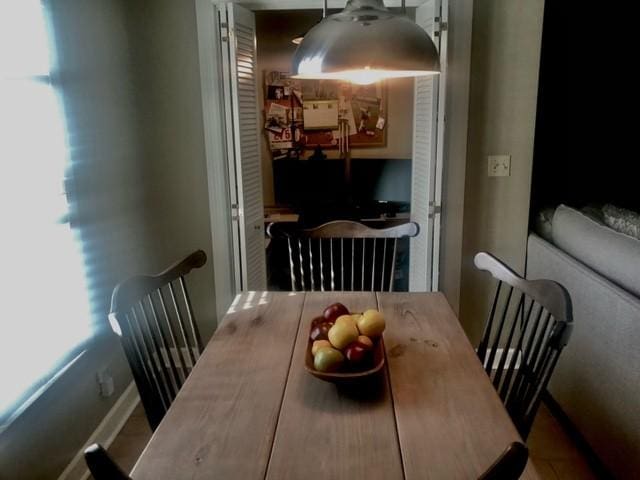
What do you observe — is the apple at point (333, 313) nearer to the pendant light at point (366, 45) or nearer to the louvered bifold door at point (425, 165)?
the pendant light at point (366, 45)

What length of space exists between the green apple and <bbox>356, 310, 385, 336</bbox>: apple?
0.18 ft

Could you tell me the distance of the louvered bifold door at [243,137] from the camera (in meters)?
2.66

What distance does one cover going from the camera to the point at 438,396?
1.35 metres

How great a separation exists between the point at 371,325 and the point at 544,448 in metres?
1.47

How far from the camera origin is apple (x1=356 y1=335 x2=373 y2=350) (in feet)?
4.46

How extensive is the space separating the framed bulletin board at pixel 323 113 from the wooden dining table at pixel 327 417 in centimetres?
347

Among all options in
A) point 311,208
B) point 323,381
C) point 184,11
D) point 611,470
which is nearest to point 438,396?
point 323,381

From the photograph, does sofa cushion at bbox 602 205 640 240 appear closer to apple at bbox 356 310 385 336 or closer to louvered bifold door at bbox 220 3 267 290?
apple at bbox 356 310 385 336

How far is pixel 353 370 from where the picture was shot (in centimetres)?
133

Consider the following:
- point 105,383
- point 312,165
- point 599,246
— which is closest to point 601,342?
point 599,246

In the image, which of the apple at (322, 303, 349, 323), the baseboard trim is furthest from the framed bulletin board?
the apple at (322, 303, 349, 323)

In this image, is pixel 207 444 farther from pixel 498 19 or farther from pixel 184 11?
pixel 498 19

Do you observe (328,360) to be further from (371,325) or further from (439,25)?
(439,25)

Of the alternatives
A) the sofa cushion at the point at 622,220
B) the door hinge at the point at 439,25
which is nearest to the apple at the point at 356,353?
the sofa cushion at the point at 622,220
